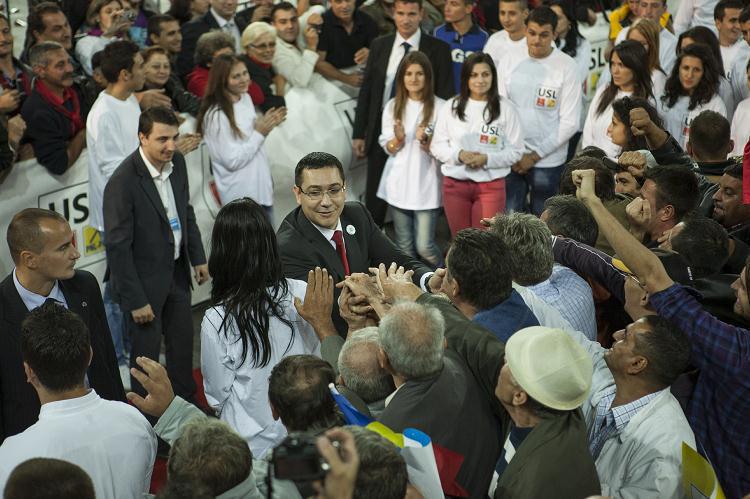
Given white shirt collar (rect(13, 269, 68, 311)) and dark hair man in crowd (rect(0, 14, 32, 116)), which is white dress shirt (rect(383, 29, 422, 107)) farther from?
white shirt collar (rect(13, 269, 68, 311))

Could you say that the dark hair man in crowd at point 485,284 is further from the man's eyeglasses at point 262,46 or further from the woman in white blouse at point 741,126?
the man's eyeglasses at point 262,46

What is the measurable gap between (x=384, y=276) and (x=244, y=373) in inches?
27.3

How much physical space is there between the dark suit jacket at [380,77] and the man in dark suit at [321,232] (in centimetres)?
352

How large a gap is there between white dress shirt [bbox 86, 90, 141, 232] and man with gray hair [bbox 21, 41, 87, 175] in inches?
9.7

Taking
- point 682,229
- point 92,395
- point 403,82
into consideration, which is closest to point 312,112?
point 403,82

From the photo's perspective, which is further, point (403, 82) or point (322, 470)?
point (403, 82)

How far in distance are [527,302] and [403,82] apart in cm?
369

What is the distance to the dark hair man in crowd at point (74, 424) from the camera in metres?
3.11

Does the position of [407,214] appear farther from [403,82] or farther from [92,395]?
[92,395]

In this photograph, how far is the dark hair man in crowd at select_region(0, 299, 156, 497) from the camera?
10.2 feet

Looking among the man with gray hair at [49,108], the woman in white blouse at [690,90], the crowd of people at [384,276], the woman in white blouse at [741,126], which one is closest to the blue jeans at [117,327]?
the crowd of people at [384,276]

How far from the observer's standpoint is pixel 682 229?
4227 mm

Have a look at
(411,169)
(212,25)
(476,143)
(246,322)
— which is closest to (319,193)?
(246,322)

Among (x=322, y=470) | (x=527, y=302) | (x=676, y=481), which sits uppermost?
(x=322, y=470)
